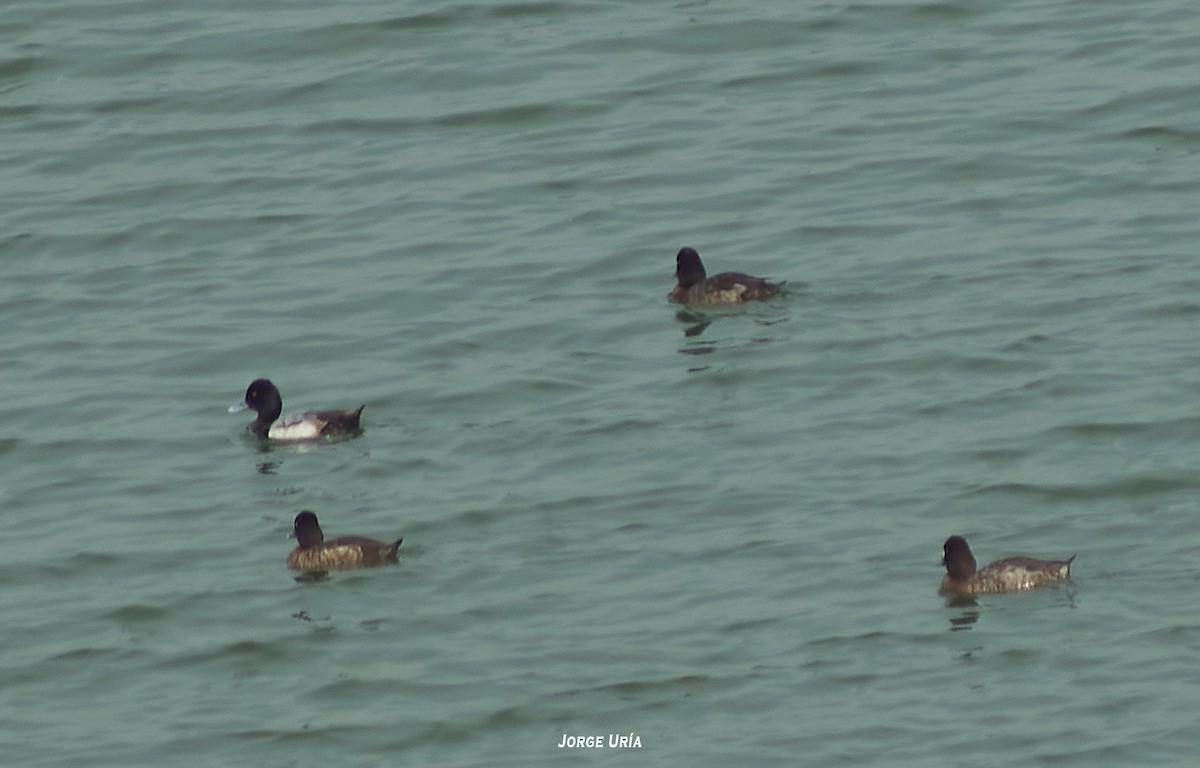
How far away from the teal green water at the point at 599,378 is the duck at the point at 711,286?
0.69ft

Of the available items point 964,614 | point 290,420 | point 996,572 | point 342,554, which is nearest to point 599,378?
point 290,420

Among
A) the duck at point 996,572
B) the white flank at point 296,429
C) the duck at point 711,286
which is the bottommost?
the duck at point 996,572

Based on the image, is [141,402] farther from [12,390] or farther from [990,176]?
[990,176]

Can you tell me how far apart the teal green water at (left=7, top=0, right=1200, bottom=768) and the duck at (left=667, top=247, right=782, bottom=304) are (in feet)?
0.69

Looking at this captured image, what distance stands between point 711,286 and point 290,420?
12.6ft

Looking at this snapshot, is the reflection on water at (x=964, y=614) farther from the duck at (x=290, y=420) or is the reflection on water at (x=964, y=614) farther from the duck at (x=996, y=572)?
the duck at (x=290, y=420)

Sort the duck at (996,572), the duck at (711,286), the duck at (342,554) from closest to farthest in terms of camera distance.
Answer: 1. the duck at (996,572)
2. the duck at (342,554)
3. the duck at (711,286)

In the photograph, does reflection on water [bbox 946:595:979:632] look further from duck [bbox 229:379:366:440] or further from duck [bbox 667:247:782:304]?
duck [bbox 667:247:782:304]

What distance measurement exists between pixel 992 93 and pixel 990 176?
2.52 metres

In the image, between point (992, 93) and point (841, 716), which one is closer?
point (841, 716)

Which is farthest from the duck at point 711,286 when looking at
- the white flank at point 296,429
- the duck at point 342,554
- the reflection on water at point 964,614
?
the reflection on water at point 964,614

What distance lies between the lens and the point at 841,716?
14672mm

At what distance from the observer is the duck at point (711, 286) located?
2272 cm

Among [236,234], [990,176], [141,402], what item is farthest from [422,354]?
[990,176]
